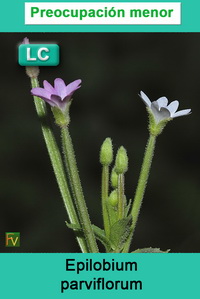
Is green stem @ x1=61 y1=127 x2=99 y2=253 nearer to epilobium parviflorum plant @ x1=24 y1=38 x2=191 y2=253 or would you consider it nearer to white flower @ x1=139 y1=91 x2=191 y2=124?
epilobium parviflorum plant @ x1=24 y1=38 x2=191 y2=253

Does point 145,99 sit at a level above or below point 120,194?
above

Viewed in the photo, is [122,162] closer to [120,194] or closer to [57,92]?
[120,194]

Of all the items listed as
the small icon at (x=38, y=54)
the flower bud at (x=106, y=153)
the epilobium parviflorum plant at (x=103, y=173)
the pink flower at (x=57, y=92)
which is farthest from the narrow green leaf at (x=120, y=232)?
the small icon at (x=38, y=54)

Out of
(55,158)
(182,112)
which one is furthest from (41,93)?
(182,112)

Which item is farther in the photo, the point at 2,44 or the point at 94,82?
the point at 94,82

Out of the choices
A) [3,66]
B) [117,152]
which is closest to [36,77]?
[3,66]

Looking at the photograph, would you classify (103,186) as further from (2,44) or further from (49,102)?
(2,44)
